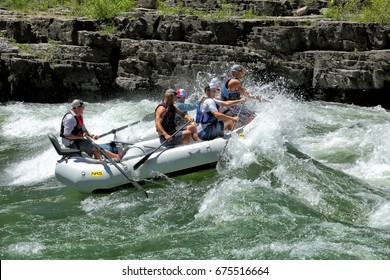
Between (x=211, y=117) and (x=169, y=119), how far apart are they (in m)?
0.72

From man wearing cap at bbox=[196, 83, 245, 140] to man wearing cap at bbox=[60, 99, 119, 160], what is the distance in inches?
60.4

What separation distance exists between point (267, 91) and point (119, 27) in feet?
20.1

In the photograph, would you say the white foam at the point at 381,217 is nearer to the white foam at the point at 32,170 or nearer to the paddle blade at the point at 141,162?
the paddle blade at the point at 141,162

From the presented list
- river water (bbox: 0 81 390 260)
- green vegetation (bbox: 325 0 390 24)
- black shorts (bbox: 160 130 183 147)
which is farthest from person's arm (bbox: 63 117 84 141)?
green vegetation (bbox: 325 0 390 24)

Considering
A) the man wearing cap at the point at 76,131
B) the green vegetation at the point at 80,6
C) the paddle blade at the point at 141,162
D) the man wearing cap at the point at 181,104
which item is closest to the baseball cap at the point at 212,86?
the man wearing cap at the point at 181,104

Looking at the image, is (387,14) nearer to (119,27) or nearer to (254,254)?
(119,27)

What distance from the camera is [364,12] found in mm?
18438

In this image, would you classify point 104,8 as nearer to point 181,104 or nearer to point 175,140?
point 181,104

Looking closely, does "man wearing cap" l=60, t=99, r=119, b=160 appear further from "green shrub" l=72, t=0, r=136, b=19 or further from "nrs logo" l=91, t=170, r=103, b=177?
"green shrub" l=72, t=0, r=136, b=19

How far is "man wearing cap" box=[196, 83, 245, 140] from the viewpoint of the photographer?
31.5ft

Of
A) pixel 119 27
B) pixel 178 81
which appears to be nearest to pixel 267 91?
pixel 178 81

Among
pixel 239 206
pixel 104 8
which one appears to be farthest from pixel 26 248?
pixel 104 8

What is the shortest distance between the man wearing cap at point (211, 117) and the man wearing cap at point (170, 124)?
182mm

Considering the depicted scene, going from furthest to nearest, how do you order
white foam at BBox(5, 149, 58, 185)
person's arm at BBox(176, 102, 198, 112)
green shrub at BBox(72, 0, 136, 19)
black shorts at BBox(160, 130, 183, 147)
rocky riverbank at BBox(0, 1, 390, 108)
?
1. green shrub at BBox(72, 0, 136, 19)
2. rocky riverbank at BBox(0, 1, 390, 108)
3. white foam at BBox(5, 149, 58, 185)
4. person's arm at BBox(176, 102, 198, 112)
5. black shorts at BBox(160, 130, 183, 147)
